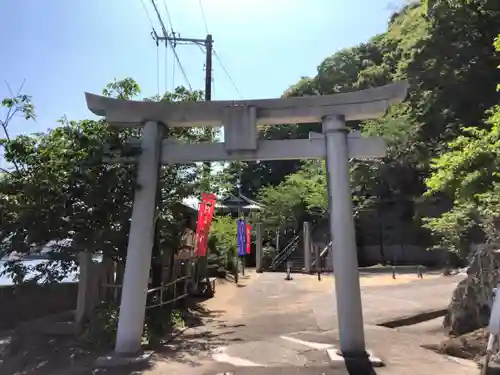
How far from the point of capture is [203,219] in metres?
15.0

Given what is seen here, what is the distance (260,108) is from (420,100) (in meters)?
24.6

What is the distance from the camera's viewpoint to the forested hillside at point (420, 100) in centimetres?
2522

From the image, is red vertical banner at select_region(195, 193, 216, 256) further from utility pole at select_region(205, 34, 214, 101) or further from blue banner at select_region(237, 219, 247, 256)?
blue banner at select_region(237, 219, 247, 256)

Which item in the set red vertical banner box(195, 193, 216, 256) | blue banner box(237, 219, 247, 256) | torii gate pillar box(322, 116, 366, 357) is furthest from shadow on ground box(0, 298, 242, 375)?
blue banner box(237, 219, 247, 256)

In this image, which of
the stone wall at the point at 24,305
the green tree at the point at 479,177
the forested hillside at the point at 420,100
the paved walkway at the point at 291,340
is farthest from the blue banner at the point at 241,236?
the green tree at the point at 479,177

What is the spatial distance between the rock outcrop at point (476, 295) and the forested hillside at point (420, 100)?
12.2 ft

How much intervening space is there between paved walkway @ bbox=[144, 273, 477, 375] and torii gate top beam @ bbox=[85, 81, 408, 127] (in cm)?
417

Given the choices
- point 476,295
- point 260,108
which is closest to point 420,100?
point 476,295

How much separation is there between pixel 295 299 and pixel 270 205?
72.3 feet

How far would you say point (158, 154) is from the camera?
28.9 ft

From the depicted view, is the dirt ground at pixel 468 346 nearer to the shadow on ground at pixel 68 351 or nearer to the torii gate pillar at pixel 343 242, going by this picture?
the torii gate pillar at pixel 343 242

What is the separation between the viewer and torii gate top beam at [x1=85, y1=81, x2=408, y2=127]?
28.0 feet

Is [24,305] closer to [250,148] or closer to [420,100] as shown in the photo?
[250,148]

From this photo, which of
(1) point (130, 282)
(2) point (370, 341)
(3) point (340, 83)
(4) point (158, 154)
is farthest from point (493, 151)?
(3) point (340, 83)
